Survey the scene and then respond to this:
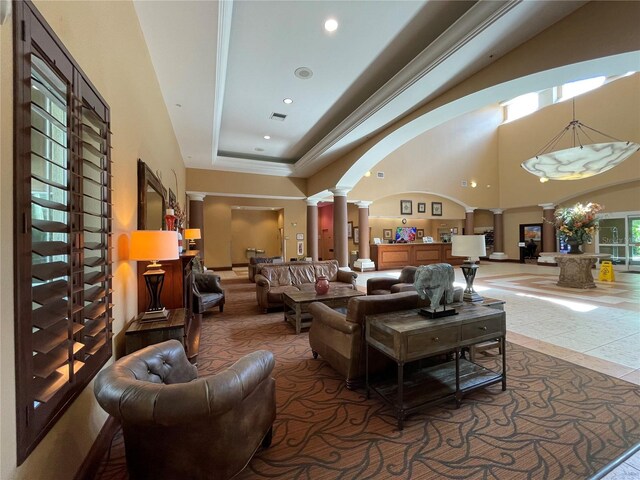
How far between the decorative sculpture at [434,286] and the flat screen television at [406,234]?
1103 centimetres

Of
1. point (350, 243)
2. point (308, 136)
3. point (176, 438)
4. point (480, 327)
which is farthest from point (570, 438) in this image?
point (350, 243)

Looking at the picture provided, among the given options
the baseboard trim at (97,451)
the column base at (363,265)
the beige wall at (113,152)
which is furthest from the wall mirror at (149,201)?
the column base at (363,265)

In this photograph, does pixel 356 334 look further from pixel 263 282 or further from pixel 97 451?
pixel 263 282

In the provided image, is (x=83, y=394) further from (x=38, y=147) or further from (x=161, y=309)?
(x=38, y=147)

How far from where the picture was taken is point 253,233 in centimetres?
1281

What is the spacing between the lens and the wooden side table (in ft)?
7.00

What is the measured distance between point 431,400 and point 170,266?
2.78m

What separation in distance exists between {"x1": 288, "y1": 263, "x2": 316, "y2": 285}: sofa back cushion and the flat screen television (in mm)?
8108

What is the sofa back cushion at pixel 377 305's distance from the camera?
238 cm

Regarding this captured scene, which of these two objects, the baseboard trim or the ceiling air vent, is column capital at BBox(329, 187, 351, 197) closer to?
the ceiling air vent

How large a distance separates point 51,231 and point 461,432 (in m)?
2.61

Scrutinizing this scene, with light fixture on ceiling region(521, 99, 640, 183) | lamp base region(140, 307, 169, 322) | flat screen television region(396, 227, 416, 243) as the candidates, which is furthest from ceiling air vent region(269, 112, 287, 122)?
flat screen television region(396, 227, 416, 243)

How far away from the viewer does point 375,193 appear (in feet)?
34.0

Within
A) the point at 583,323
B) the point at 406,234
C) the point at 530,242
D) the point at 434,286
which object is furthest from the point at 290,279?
the point at 530,242
